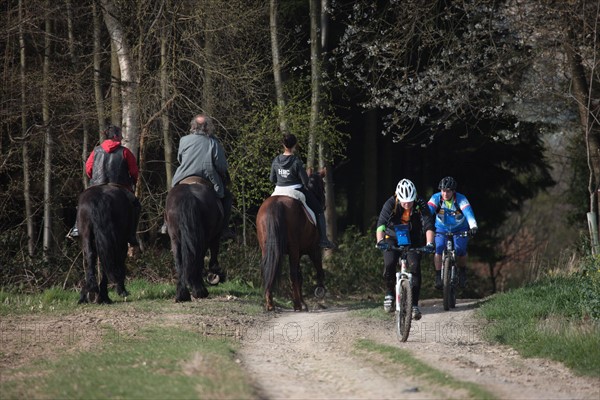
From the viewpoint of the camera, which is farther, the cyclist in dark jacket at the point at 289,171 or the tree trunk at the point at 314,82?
the tree trunk at the point at 314,82

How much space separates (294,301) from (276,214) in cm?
164

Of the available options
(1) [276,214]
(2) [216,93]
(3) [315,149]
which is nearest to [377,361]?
(1) [276,214]

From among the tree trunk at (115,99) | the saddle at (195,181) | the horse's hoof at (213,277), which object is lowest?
the horse's hoof at (213,277)

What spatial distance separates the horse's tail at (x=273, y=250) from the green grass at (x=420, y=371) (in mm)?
3482

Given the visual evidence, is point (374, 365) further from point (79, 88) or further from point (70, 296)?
point (79, 88)

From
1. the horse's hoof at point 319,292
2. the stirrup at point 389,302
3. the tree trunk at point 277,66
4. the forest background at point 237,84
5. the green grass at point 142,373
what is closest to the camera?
the green grass at point 142,373

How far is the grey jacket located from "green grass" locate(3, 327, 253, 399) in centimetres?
467

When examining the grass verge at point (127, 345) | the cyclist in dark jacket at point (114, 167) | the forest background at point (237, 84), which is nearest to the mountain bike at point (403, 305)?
the grass verge at point (127, 345)

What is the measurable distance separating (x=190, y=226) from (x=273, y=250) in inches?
49.6

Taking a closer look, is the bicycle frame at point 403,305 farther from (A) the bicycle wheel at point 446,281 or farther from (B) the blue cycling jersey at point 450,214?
(B) the blue cycling jersey at point 450,214

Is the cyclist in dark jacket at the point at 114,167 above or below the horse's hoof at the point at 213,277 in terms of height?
above

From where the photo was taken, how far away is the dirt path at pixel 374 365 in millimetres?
8844

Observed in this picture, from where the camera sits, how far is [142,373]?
9.12 metres

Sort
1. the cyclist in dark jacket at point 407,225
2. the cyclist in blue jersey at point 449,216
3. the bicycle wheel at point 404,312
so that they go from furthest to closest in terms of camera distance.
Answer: the cyclist in blue jersey at point 449,216, the cyclist in dark jacket at point 407,225, the bicycle wheel at point 404,312
